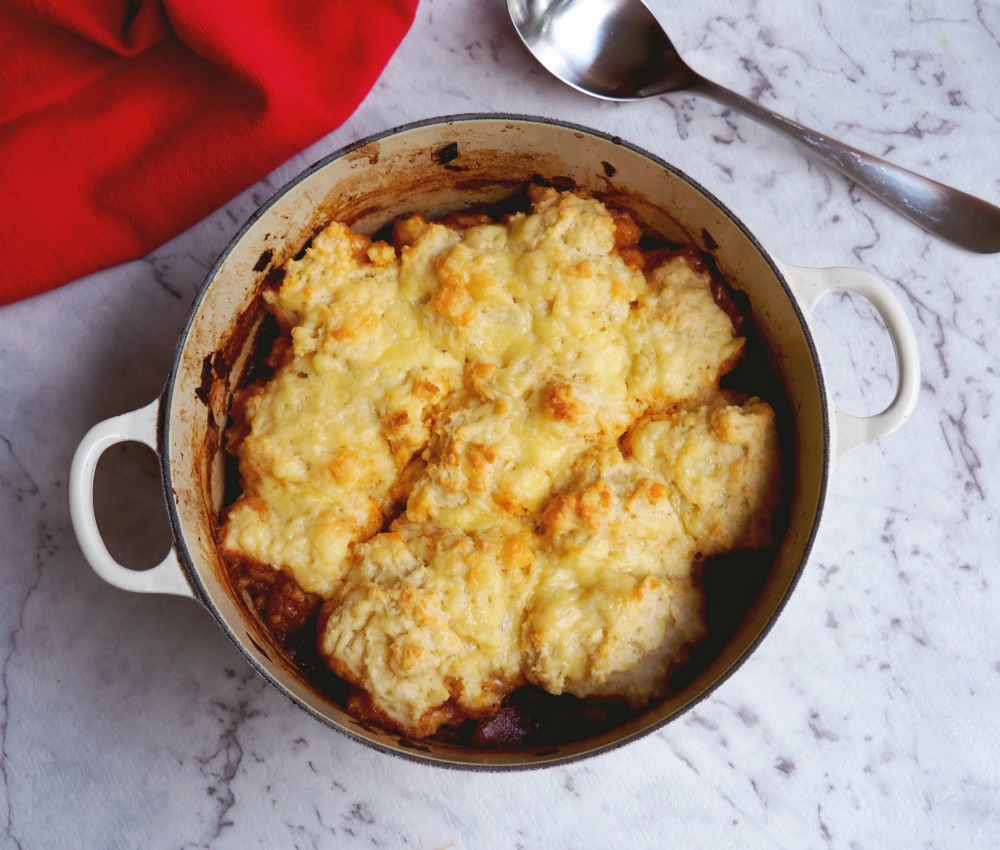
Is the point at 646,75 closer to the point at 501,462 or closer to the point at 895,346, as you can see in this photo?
the point at 895,346

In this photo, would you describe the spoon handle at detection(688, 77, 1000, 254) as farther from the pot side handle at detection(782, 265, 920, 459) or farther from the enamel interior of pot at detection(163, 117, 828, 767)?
the pot side handle at detection(782, 265, 920, 459)

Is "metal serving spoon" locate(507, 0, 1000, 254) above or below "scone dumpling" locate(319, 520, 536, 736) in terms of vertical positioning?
above

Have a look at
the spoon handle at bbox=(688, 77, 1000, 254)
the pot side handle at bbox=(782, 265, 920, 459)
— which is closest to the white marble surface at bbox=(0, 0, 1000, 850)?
the spoon handle at bbox=(688, 77, 1000, 254)

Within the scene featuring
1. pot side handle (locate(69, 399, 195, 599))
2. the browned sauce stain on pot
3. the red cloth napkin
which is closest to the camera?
pot side handle (locate(69, 399, 195, 599))

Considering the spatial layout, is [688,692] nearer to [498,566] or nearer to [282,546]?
[498,566]

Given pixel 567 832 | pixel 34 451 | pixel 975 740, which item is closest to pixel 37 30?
pixel 34 451

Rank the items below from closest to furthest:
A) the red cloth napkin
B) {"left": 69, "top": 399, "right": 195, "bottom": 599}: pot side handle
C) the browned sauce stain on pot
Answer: {"left": 69, "top": 399, "right": 195, "bottom": 599}: pot side handle, the browned sauce stain on pot, the red cloth napkin

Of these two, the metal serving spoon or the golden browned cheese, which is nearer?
the golden browned cheese

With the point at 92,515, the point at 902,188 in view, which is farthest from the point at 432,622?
the point at 902,188
